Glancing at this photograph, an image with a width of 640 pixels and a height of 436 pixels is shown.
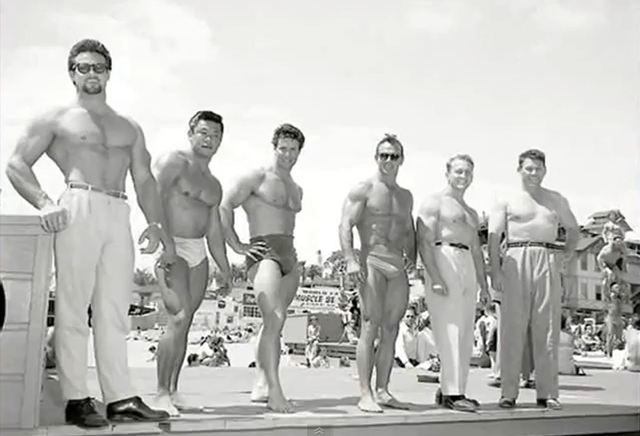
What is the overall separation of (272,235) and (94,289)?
1.04 metres

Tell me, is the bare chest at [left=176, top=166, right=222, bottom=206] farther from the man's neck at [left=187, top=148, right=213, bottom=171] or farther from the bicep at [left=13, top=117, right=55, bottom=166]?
the bicep at [left=13, top=117, right=55, bottom=166]

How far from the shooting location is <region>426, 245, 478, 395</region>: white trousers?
4.11m

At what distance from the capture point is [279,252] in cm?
384

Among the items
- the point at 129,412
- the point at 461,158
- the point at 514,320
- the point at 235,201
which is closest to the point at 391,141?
the point at 461,158

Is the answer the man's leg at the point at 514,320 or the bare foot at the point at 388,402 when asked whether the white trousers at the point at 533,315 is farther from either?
the bare foot at the point at 388,402

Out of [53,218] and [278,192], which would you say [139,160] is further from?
[278,192]

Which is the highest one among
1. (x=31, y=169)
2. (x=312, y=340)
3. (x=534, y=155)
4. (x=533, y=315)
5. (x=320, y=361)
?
(x=534, y=155)

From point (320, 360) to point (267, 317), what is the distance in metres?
5.44

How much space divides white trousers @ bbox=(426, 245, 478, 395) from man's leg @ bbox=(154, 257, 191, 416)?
146cm

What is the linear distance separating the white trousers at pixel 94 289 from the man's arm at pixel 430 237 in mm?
1718

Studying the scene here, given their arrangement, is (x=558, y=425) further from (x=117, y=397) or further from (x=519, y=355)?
(x=117, y=397)

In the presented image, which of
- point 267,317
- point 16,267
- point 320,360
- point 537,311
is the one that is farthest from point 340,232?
point 320,360

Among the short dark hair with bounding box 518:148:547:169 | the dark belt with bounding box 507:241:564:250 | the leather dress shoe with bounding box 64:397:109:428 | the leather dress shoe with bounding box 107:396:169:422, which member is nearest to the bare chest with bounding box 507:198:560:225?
the dark belt with bounding box 507:241:564:250

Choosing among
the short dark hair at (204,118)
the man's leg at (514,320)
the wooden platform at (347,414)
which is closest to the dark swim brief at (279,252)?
the short dark hair at (204,118)
